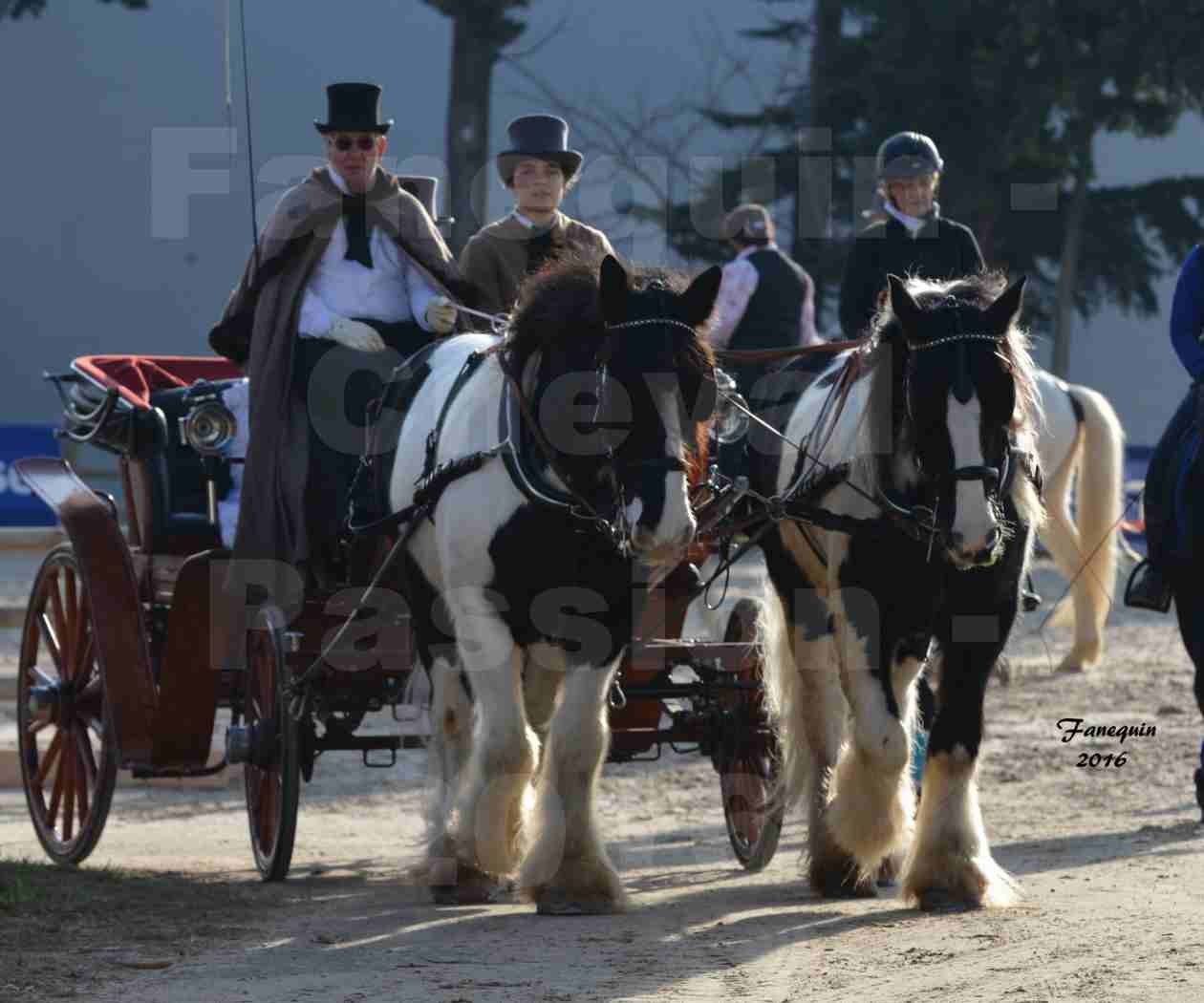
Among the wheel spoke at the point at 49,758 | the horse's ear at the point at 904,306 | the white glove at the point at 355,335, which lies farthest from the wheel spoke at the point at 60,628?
the horse's ear at the point at 904,306

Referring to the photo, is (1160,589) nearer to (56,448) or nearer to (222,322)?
(222,322)

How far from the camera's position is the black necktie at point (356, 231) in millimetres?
7852

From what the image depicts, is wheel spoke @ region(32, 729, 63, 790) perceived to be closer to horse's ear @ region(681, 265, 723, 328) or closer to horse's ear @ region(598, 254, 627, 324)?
horse's ear @ region(598, 254, 627, 324)

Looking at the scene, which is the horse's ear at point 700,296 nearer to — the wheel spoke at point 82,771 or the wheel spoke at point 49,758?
the wheel spoke at point 82,771

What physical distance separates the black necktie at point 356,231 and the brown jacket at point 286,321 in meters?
0.03

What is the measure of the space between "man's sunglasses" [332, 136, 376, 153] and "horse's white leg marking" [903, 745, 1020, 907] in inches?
110

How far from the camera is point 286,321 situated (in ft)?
25.1

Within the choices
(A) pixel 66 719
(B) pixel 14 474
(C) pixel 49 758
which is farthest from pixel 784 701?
(B) pixel 14 474

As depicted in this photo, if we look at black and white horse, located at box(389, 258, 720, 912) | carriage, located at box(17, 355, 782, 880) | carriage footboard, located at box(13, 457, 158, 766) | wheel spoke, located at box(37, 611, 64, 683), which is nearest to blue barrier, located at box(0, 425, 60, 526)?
wheel spoke, located at box(37, 611, 64, 683)

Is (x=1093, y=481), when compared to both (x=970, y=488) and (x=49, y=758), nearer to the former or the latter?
(x=49, y=758)

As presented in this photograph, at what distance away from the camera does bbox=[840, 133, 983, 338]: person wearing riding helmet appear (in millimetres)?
8086

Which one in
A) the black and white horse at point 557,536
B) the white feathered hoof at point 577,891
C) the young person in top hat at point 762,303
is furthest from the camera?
the young person in top hat at point 762,303

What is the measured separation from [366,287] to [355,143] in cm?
48

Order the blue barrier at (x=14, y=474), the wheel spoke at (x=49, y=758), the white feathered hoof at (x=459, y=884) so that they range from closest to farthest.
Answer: the white feathered hoof at (x=459, y=884) → the wheel spoke at (x=49, y=758) → the blue barrier at (x=14, y=474)
